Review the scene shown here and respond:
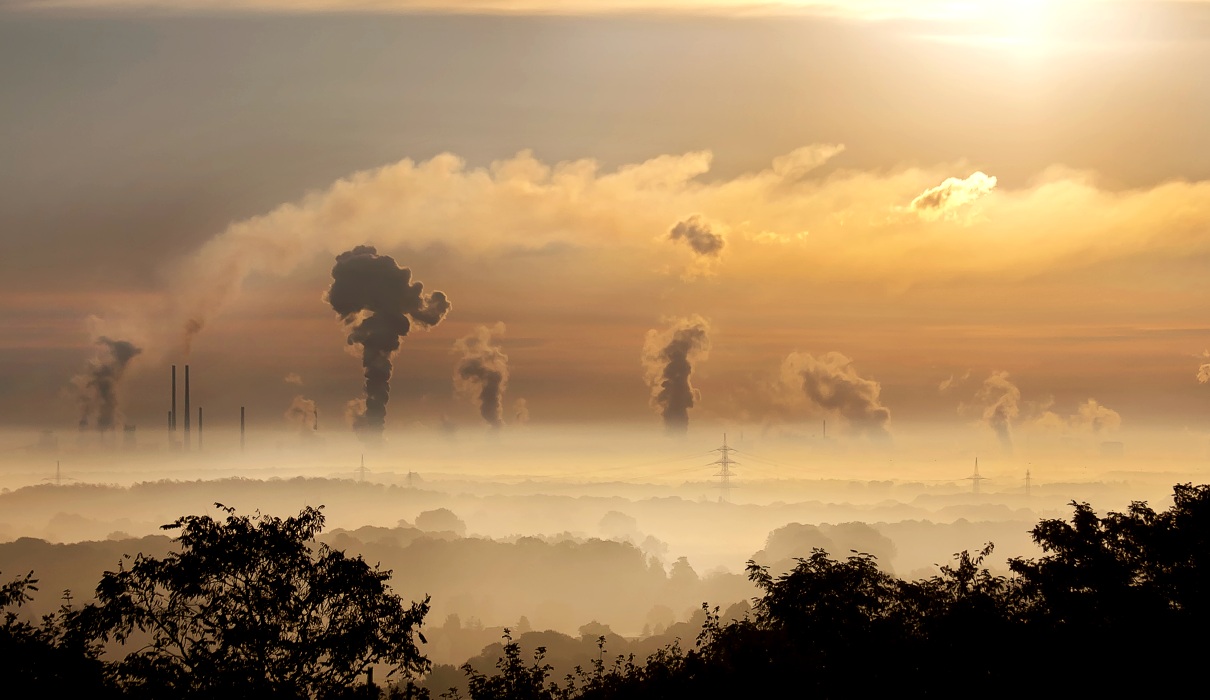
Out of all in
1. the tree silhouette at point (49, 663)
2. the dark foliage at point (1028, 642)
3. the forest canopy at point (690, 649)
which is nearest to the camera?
the tree silhouette at point (49, 663)

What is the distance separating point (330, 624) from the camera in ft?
106

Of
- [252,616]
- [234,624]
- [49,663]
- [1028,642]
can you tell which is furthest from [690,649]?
[49,663]

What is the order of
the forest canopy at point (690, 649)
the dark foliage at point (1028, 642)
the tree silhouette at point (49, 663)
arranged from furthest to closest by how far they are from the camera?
the dark foliage at point (1028, 642)
the forest canopy at point (690, 649)
the tree silhouette at point (49, 663)

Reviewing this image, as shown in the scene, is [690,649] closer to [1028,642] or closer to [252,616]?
[1028,642]

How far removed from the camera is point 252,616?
31.6m

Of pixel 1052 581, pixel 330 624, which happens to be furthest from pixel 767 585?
pixel 330 624

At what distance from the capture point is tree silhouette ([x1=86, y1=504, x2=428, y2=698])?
3080 cm

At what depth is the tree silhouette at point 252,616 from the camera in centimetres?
3080

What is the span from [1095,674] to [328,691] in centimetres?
2138

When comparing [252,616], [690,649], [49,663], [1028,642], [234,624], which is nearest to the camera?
[49,663]

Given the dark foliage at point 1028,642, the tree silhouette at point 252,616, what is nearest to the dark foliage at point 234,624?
the tree silhouette at point 252,616

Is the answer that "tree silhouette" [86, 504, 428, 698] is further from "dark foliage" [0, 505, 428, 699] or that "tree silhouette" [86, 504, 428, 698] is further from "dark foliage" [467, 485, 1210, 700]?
"dark foliage" [467, 485, 1210, 700]

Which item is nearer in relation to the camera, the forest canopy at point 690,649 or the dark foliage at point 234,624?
the dark foliage at point 234,624

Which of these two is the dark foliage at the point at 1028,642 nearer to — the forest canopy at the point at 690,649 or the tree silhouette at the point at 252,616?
the forest canopy at the point at 690,649
